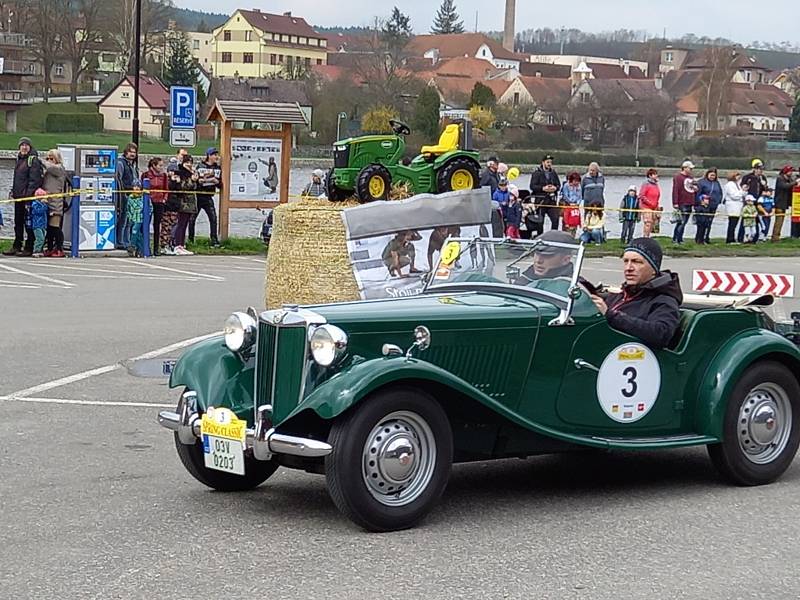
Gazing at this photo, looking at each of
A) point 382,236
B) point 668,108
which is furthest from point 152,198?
point 668,108

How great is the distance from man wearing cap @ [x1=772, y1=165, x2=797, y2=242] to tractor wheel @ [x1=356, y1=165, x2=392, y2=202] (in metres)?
12.9

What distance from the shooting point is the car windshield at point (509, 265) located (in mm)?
7406

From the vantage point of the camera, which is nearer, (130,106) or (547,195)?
(547,195)

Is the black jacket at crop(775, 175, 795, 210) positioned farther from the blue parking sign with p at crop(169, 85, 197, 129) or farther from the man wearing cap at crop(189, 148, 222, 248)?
the blue parking sign with p at crop(169, 85, 197, 129)

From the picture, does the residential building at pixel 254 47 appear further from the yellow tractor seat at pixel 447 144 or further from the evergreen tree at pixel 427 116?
the yellow tractor seat at pixel 447 144

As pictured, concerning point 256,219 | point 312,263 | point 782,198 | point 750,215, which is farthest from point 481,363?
point 256,219

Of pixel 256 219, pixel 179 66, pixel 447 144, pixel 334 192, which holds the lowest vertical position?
pixel 256 219

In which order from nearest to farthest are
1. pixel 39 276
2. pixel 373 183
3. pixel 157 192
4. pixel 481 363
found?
pixel 481 363 < pixel 39 276 < pixel 373 183 < pixel 157 192

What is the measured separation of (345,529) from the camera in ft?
21.3

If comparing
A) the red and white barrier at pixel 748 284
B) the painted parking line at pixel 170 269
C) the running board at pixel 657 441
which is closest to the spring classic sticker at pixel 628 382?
the running board at pixel 657 441

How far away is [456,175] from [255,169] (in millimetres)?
5364

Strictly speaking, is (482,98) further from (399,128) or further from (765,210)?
(399,128)

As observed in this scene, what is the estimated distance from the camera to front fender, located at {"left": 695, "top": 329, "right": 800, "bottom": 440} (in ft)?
24.8

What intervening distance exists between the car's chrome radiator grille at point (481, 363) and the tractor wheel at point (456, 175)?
13.9 metres
